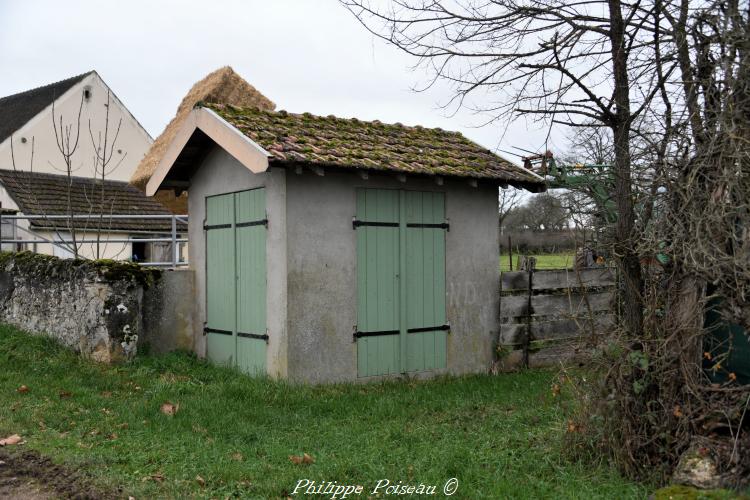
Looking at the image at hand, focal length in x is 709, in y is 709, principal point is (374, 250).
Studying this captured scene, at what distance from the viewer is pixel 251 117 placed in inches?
365

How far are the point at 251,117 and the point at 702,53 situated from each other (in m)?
5.82

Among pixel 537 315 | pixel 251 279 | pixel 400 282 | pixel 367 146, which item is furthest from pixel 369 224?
pixel 537 315

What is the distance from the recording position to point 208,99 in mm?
15414

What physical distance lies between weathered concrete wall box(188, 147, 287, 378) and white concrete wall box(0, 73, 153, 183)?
1318cm

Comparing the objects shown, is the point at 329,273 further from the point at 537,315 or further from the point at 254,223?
the point at 537,315

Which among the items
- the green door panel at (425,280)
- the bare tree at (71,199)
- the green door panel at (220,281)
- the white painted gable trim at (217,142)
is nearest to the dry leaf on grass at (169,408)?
the green door panel at (220,281)

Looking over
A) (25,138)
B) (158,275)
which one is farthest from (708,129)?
(25,138)

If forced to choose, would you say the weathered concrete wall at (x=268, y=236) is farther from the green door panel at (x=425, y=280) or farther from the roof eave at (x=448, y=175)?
the green door panel at (x=425, y=280)

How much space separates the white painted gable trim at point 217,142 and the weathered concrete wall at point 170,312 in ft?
4.52

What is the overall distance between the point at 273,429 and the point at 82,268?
417cm

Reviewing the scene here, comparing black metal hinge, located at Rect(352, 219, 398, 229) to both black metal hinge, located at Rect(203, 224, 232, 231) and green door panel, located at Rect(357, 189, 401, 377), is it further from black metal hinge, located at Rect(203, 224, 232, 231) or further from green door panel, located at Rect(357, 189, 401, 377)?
black metal hinge, located at Rect(203, 224, 232, 231)

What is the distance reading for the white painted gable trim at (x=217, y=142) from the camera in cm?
807

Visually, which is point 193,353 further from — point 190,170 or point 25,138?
point 25,138

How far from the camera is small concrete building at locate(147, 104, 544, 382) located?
8.48m
